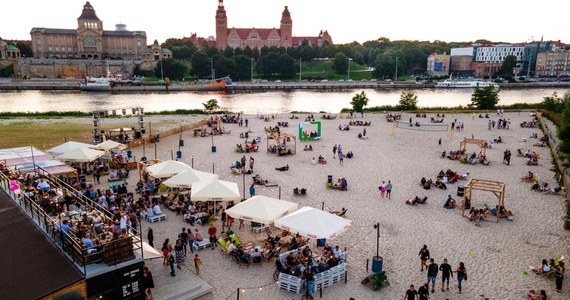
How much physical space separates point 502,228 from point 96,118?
26820 mm

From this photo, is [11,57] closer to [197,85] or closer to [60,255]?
[197,85]

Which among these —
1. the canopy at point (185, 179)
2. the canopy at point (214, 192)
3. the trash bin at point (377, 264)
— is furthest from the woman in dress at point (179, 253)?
the trash bin at point (377, 264)

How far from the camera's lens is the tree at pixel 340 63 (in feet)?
446

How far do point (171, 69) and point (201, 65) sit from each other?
28.3 feet

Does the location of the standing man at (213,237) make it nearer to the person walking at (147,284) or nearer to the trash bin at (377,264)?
the person walking at (147,284)

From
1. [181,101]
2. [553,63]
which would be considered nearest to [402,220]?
[181,101]

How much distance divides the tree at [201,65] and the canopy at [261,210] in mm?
110767

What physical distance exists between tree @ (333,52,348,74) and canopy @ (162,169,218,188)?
404ft

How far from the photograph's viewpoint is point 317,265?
1197cm

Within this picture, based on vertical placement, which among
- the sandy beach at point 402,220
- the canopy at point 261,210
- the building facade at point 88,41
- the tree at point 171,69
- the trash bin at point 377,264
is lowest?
the sandy beach at point 402,220

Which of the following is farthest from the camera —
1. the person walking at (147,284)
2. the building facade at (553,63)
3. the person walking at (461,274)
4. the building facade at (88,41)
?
the building facade at (553,63)

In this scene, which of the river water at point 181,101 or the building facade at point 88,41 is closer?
the river water at point 181,101

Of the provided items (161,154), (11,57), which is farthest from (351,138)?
(11,57)

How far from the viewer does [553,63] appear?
149 metres
